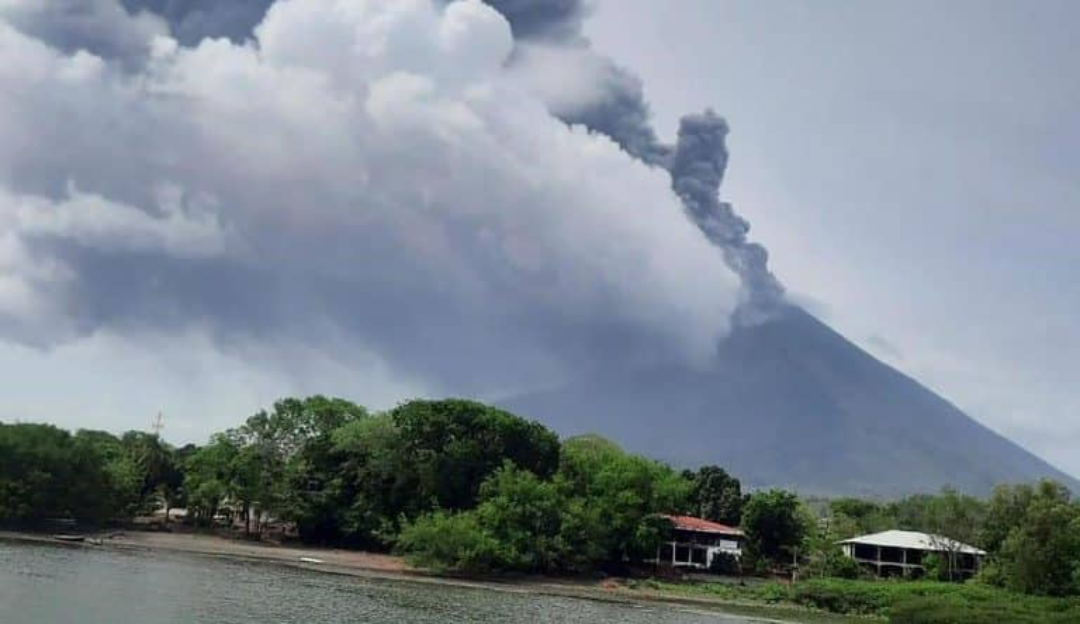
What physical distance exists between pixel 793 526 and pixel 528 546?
22.6 m

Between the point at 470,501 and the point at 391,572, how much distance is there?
10.6 m

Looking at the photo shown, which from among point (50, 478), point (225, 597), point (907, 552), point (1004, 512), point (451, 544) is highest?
point (1004, 512)

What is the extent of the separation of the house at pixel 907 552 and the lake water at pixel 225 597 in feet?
88.6

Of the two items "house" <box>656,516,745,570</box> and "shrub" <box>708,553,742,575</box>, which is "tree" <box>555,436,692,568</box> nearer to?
"house" <box>656,516,745,570</box>

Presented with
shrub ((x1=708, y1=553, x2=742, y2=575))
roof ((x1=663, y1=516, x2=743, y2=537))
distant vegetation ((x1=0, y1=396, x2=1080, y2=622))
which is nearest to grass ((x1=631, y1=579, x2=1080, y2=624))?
distant vegetation ((x1=0, y1=396, x2=1080, y2=622))

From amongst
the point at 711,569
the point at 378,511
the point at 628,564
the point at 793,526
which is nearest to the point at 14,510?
the point at 378,511

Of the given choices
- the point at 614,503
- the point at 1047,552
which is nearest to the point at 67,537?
the point at 614,503

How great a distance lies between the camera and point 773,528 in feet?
243

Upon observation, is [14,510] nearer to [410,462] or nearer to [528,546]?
[410,462]

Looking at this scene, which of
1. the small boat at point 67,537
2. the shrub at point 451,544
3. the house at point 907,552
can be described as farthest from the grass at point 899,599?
the small boat at point 67,537

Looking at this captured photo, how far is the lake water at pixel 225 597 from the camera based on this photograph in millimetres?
31375

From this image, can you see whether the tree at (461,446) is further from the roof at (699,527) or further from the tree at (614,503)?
the roof at (699,527)

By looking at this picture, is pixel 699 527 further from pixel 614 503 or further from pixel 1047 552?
pixel 1047 552

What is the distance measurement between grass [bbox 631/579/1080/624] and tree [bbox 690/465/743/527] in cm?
1968
